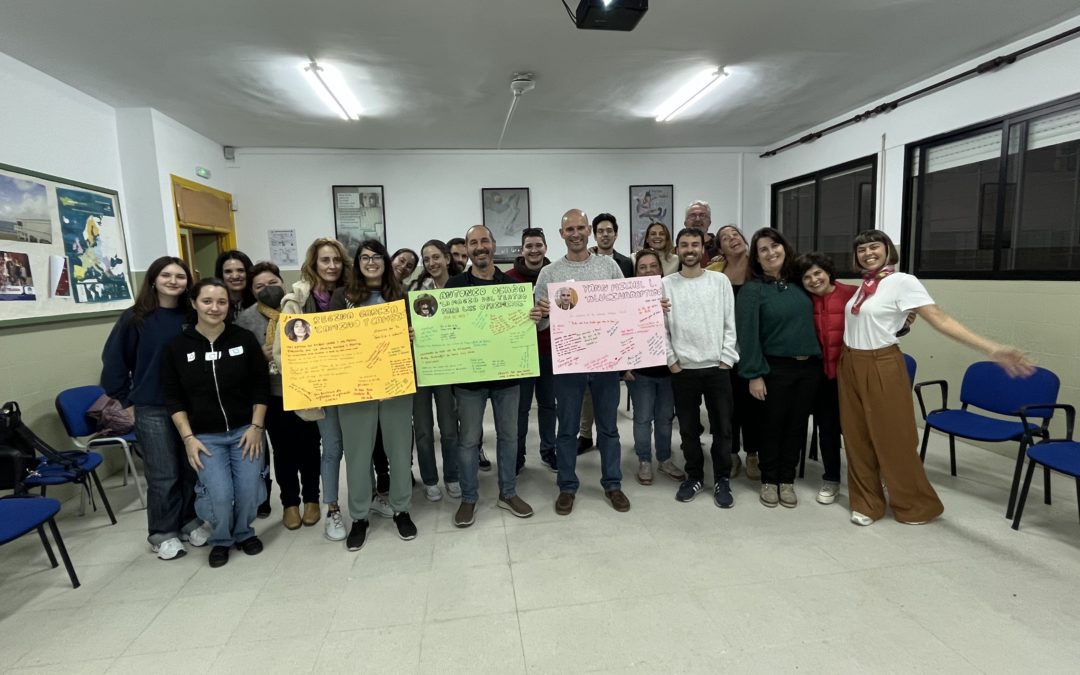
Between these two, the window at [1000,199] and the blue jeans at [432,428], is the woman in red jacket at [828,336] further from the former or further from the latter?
the blue jeans at [432,428]

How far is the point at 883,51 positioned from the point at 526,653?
4.87 m

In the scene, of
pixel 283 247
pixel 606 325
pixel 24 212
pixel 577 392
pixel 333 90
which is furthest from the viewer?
pixel 283 247

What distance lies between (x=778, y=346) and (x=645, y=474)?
3.96 feet

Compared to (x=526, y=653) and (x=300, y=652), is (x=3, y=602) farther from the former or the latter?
(x=526, y=653)

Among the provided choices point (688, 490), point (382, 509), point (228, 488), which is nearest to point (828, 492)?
point (688, 490)

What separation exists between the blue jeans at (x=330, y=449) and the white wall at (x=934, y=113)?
17.4ft

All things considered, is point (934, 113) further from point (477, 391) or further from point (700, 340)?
point (477, 391)

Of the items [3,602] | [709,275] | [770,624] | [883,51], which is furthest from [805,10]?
[3,602]

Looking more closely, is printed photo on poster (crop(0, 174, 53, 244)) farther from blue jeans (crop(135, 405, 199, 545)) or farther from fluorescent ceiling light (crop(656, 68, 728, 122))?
fluorescent ceiling light (crop(656, 68, 728, 122))

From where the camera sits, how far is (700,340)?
2.86m

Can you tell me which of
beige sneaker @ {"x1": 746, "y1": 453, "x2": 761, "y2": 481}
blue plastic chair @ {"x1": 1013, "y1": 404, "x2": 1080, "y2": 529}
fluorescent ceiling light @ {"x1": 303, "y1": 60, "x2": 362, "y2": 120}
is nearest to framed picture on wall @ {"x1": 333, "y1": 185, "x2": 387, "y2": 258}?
fluorescent ceiling light @ {"x1": 303, "y1": 60, "x2": 362, "y2": 120}

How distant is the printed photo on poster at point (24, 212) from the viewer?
3.21 metres

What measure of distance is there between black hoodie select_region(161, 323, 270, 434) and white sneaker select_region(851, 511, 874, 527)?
3.34m

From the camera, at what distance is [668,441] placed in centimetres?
349
